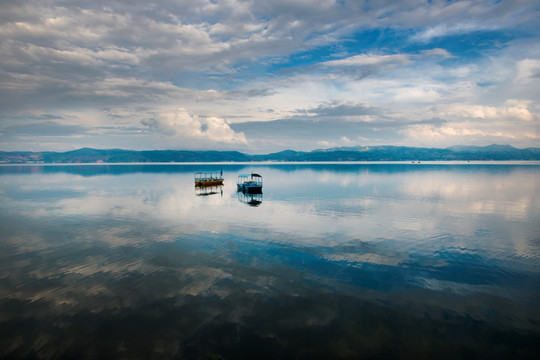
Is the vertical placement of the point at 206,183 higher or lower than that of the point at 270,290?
lower

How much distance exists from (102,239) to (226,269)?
1609 cm

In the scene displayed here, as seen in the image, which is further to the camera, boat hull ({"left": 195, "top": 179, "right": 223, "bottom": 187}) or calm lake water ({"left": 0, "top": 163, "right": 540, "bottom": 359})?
boat hull ({"left": 195, "top": 179, "right": 223, "bottom": 187})

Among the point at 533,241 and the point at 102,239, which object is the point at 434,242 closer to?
the point at 533,241

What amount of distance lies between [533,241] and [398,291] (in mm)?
21228

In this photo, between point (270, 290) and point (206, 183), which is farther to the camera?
point (206, 183)

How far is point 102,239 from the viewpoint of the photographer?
29.7 metres

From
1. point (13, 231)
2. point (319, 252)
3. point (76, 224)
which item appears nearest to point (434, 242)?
point (319, 252)

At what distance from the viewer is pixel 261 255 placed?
81.7 feet

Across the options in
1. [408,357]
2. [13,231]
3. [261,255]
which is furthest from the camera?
[13,231]

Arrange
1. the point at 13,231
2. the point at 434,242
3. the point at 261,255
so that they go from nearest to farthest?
the point at 261,255
the point at 434,242
the point at 13,231

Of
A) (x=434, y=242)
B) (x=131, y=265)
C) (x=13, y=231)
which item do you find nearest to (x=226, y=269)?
(x=131, y=265)

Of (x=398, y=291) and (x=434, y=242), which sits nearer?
(x=398, y=291)

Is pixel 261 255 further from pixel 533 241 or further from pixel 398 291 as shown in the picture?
pixel 533 241

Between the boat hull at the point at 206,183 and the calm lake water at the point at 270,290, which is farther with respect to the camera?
the boat hull at the point at 206,183
